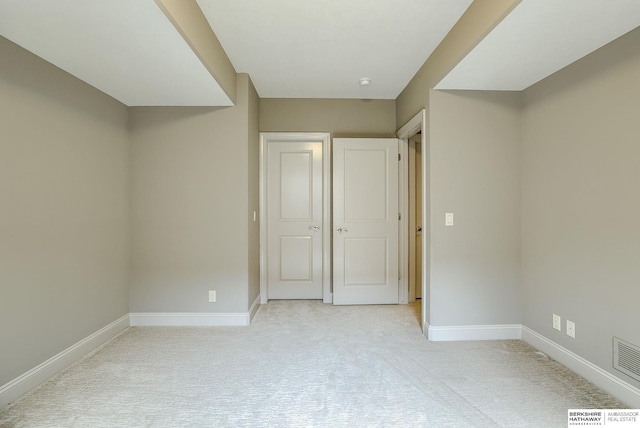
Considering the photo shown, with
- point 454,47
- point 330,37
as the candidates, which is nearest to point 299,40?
point 330,37

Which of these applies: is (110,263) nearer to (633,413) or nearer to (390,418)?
(390,418)

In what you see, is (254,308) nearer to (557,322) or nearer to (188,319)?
(188,319)

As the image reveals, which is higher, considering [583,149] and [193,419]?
[583,149]

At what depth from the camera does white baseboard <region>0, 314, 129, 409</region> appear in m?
1.94

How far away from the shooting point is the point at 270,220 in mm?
4070

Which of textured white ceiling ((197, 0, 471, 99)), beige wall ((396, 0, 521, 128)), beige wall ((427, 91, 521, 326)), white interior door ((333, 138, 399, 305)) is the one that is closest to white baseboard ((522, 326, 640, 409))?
beige wall ((427, 91, 521, 326))

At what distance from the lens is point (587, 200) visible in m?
2.21

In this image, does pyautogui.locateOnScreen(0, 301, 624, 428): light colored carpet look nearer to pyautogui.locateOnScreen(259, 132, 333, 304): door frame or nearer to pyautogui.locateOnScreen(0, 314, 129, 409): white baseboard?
pyautogui.locateOnScreen(0, 314, 129, 409): white baseboard

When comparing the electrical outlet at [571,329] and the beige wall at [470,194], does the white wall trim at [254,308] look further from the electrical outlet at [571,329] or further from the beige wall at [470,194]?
the electrical outlet at [571,329]

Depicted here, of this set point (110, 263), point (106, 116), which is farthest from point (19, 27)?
point (110, 263)

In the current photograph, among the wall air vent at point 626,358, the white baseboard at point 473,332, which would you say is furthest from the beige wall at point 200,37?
the wall air vent at point 626,358

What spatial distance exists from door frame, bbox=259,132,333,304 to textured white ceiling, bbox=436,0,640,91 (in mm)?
1694

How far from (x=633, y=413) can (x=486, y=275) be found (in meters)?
1.26

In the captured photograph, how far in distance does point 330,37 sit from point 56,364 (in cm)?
314
